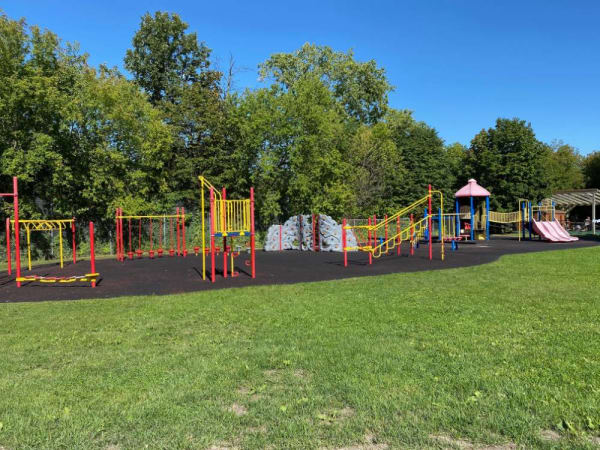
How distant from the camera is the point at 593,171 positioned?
59250 mm

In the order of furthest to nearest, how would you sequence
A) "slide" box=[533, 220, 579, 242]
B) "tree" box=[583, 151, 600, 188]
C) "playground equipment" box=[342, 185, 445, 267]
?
"tree" box=[583, 151, 600, 188], "slide" box=[533, 220, 579, 242], "playground equipment" box=[342, 185, 445, 267]

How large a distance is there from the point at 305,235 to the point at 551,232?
14530 millimetres

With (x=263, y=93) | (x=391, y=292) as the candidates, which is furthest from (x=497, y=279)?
(x=263, y=93)

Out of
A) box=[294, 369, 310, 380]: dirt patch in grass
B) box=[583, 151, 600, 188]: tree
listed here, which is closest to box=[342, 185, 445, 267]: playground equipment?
box=[294, 369, 310, 380]: dirt patch in grass

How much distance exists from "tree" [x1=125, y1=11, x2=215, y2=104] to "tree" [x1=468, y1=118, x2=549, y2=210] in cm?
2590

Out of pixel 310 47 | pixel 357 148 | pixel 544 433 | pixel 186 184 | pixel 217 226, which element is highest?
pixel 310 47

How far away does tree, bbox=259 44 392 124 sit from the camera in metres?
43.3

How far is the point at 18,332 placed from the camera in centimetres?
612

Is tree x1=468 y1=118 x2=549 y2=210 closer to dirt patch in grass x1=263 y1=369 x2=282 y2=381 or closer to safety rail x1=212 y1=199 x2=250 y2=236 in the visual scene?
safety rail x1=212 y1=199 x2=250 y2=236

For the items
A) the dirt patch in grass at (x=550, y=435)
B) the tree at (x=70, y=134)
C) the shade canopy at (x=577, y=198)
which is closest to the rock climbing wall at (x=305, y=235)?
the tree at (x=70, y=134)

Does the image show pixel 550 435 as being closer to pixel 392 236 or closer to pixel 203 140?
pixel 392 236

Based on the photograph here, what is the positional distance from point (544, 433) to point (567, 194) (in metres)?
48.4

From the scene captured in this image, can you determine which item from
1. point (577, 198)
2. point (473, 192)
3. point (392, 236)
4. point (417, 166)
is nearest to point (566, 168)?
point (577, 198)

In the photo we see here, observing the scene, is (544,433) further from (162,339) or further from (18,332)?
(18,332)
